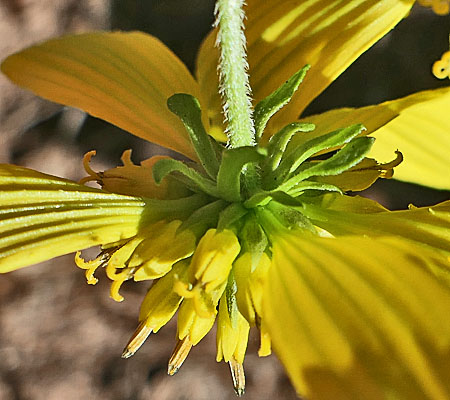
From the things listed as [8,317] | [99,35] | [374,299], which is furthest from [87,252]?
[374,299]

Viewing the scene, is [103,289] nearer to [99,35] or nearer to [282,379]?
[282,379]

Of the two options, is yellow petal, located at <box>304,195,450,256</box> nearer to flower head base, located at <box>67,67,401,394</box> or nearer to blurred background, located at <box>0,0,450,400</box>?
flower head base, located at <box>67,67,401,394</box>

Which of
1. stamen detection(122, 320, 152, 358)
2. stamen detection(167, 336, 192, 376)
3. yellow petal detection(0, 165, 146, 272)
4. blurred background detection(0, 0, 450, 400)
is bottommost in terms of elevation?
blurred background detection(0, 0, 450, 400)

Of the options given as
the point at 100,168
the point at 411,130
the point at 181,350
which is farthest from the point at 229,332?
the point at 100,168

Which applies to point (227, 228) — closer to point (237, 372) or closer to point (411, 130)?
point (237, 372)

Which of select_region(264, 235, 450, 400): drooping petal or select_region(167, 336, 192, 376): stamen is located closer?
select_region(264, 235, 450, 400): drooping petal

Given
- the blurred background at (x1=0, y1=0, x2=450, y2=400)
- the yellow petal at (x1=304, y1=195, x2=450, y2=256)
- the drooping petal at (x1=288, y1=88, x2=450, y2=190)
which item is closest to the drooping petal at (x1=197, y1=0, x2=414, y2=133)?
the drooping petal at (x1=288, y1=88, x2=450, y2=190)
